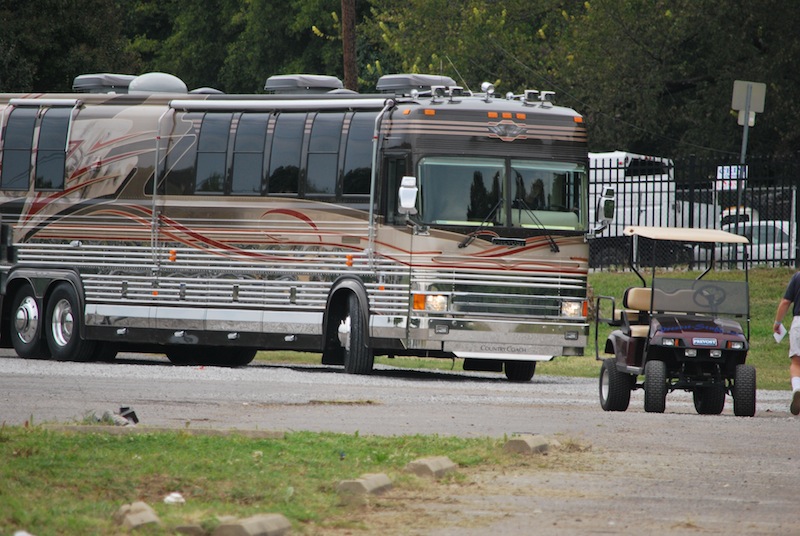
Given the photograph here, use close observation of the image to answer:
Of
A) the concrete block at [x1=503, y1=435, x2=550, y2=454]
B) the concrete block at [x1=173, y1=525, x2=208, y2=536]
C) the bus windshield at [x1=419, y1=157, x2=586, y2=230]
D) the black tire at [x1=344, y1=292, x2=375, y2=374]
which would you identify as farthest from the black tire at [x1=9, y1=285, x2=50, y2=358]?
the concrete block at [x1=173, y1=525, x2=208, y2=536]

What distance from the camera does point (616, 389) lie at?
16484 mm

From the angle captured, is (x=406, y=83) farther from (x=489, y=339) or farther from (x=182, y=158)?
(x=489, y=339)

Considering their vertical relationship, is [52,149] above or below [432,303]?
above

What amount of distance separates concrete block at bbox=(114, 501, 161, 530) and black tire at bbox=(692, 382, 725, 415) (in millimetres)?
9433

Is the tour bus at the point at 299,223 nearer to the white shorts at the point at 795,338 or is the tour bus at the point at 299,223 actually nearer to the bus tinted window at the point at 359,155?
the bus tinted window at the point at 359,155

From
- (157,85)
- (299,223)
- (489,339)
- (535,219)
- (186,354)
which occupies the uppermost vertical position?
(157,85)

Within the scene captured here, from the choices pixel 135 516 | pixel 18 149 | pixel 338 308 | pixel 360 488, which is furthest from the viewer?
pixel 18 149

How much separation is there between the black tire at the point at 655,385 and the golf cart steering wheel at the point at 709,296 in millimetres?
948

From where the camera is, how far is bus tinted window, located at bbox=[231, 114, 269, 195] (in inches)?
867

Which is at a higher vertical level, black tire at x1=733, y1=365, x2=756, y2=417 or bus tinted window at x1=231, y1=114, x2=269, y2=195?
bus tinted window at x1=231, y1=114, x2=269, y2=195

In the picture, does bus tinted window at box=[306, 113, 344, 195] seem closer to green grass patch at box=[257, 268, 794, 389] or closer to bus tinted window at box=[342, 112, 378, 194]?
bus tinted window at box=[342, 112, 378, 194]

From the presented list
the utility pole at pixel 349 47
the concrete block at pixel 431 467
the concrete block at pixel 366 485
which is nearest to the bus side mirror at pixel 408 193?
the concrete block at pixel 431 467

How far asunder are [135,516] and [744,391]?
30.4ft

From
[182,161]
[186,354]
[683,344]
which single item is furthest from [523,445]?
[186,354]
